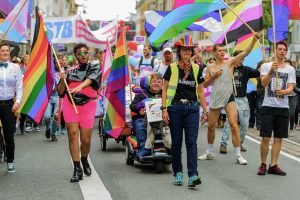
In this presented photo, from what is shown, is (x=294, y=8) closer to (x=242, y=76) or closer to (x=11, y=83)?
(x=242, y=76)

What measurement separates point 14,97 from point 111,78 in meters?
1.61

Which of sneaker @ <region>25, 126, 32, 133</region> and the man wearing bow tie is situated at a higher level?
the man wearing bow tie

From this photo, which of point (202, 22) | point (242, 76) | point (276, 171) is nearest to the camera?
point (276, 171)

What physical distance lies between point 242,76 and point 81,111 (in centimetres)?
373

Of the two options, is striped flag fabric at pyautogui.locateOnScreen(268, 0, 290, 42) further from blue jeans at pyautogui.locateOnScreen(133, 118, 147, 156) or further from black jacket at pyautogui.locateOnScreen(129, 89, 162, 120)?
blue jeans at pyautogui.locateOnScreen(133, 118, 147, 156)

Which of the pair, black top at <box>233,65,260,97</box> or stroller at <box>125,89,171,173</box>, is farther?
black top at <box>233,65,260,97</box>

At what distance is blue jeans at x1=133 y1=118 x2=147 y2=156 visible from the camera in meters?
9.08

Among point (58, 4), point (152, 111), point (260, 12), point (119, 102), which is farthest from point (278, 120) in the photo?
point (58, 4)

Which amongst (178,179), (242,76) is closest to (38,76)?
(178,179)

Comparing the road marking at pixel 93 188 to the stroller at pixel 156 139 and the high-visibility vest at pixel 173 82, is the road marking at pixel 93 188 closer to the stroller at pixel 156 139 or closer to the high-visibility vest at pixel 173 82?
the stroller at pixel 156 139

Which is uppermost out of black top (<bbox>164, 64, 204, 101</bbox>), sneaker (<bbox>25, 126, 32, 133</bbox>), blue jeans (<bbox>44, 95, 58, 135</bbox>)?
black top (<bbox>164, 64, 204, 101</bbox>)

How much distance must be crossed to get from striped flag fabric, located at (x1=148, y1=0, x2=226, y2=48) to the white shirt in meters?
1.94

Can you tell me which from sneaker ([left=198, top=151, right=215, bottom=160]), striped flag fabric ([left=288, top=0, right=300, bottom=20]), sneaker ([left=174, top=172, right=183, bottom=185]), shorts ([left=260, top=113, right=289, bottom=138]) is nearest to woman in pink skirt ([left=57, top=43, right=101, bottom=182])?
sneaker ([left=174, top=172, right=183, bottom=185])

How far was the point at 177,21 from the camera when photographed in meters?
8.77
